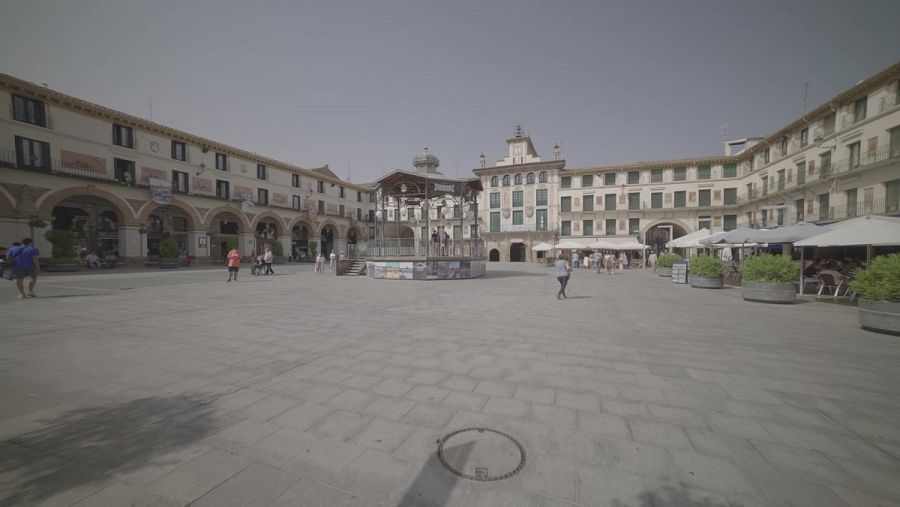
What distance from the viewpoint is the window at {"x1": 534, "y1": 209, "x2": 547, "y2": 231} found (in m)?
41.4

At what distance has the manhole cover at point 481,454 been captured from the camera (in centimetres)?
242

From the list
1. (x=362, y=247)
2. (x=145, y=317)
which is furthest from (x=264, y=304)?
(x=362, y=247)

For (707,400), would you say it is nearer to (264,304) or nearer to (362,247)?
(264,304)

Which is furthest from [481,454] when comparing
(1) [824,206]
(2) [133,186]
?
(2) [133,186]

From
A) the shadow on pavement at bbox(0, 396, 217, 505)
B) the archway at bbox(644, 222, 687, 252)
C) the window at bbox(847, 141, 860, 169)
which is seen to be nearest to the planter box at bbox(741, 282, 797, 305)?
the shadow on pavement at bbox(0, 396, 217, 505)

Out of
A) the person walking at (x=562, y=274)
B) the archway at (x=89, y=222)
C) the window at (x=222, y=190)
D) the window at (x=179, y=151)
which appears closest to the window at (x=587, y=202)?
the person walking at (x=562, y=274)

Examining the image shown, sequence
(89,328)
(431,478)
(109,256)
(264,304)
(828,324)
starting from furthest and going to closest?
(109,256)
(264,304)
(828,324)
(89,328)
(431,478)

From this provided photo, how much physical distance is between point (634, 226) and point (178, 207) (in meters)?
46.8

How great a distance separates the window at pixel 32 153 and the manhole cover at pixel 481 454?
3264 cm

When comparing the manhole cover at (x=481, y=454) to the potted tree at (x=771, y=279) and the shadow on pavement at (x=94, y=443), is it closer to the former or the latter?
the shadow on pavement at (x=94, y=443)

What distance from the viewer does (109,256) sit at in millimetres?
24922

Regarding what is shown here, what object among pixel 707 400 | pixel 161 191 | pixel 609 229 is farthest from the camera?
pixel 609 229

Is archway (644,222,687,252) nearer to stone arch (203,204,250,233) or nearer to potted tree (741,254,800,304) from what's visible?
potted tree (741,254,800,304)

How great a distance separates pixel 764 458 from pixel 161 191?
3672 centimetres
